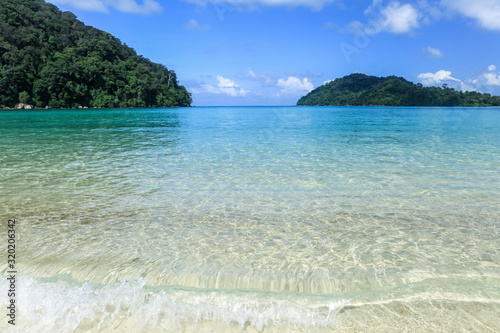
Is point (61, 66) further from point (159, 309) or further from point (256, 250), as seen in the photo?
point (159, 309)

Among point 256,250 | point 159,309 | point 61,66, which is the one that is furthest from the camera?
point 61,66

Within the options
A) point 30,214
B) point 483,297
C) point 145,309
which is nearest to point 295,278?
point 145,309

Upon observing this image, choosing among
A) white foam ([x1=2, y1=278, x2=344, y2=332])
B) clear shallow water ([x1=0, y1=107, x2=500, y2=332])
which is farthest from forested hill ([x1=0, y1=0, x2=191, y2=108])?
white foam ([x1=2, y1=278, x2=344, y2=332])

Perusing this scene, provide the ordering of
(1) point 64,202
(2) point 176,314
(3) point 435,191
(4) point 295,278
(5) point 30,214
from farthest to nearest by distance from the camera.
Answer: (3) point 435,191 → (1) point 64,202 → (5) point 30,214 → (4) point 295,278 → (2) point 176,314

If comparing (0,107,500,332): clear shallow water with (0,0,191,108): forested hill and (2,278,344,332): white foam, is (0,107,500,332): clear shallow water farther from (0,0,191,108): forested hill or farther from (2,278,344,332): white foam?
(0,0,191,108): forested hill

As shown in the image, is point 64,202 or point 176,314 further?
point 64,202

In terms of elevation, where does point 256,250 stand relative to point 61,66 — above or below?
below

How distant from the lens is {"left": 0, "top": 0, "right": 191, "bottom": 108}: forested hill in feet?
294

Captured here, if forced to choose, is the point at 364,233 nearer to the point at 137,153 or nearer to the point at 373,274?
the point at 373,274

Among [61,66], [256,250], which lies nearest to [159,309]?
[256,250]

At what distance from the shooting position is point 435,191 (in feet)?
23.2

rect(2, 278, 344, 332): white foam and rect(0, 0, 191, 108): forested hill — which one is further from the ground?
rect(0, 0, 191, 108): forested hill

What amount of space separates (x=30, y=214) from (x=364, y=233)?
6.07 metres

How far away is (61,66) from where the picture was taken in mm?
97312
